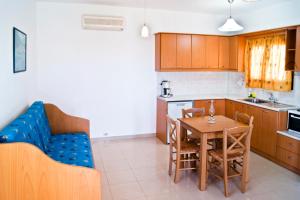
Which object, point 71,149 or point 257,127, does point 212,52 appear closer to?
point 257,127

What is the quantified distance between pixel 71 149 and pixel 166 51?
2.85m

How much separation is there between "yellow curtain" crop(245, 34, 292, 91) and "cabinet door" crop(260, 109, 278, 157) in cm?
69

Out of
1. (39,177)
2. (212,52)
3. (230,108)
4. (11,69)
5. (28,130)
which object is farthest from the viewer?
(212,52)

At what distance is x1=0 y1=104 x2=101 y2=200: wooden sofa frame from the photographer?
78.9 inches

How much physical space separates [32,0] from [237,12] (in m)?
3.96

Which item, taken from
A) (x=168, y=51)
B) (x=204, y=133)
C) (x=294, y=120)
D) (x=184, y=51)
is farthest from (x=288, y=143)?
(x=168, y=51)

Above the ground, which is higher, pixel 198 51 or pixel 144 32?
pixel 144 32

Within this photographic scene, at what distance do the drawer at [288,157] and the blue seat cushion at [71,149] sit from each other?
2887 mm

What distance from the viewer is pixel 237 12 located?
5406 millimetres

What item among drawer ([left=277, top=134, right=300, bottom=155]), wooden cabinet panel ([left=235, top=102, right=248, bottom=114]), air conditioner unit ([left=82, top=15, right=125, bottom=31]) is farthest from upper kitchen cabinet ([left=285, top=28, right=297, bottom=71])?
air conditioner unit ([left=82, top=15, right=125, bottom=31])

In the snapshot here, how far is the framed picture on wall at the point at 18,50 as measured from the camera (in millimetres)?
2880

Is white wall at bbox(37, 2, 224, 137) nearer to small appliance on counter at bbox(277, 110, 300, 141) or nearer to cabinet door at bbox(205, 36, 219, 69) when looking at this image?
cabinet door at bbox(205, 36, 219, 69)

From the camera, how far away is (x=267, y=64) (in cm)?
492

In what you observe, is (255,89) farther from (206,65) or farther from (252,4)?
(252,4)
